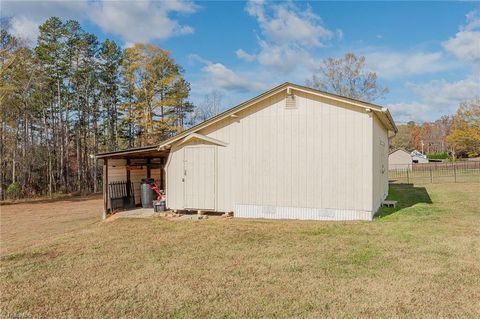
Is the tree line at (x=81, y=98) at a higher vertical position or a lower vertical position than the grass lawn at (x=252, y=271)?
higher

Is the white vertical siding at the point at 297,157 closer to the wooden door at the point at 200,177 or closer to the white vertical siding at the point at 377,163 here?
the wooden door at the point at 200,177

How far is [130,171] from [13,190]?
437 inches

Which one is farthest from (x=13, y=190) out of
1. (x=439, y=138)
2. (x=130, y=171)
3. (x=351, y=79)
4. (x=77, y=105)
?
(x=439, y=138)

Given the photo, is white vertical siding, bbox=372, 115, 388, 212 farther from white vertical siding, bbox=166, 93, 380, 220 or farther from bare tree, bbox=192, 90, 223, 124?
bare tree, bbox=192, 90, 223, 124

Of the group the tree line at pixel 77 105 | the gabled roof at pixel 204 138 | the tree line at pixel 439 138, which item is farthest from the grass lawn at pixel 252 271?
the tree line at pixel 439 138

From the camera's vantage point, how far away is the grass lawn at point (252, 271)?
351cm

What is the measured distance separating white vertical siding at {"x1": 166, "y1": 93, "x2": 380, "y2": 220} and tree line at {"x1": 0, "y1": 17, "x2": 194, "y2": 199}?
16018 mm

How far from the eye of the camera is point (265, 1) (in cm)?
1165

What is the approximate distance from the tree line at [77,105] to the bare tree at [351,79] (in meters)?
12.6

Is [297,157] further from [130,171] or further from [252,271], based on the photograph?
[130,171]

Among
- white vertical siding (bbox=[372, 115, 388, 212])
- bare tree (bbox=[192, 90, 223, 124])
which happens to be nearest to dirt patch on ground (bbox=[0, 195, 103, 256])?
white vertical siding (bbox=[372, 115, 388, 212])

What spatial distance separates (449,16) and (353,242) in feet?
40.1

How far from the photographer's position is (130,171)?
1209cm

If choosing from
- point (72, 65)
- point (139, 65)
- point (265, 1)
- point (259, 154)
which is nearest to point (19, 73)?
point (72, 65)
